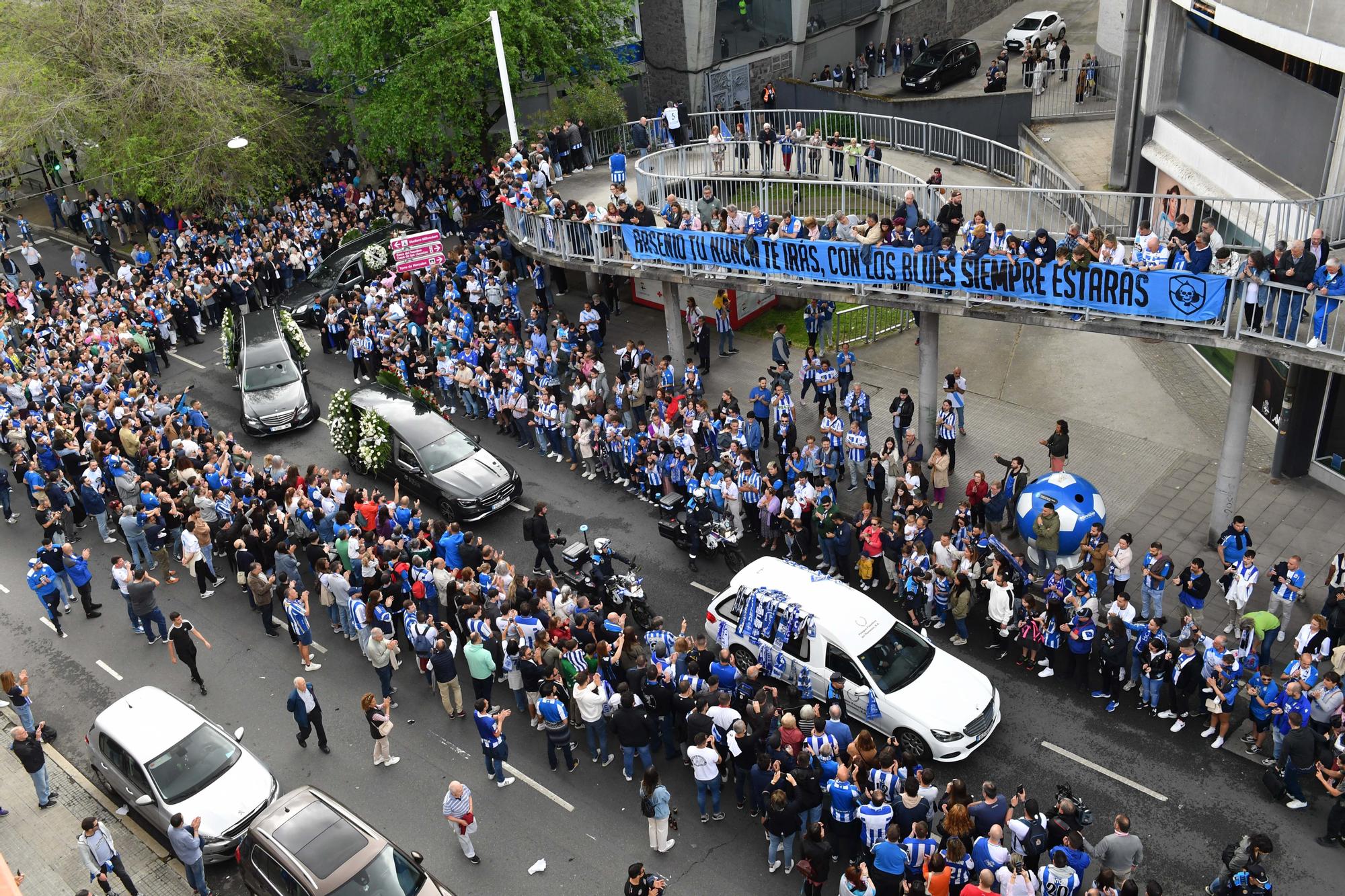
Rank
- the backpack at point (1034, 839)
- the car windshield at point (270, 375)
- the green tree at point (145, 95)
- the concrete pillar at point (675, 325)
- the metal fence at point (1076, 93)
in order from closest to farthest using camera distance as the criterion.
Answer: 1. the backpack at point (1034, 839)
2. the concrete pillar at point (675, 325)
3. the car windshield at point (270, 375)
4. the metal fence at point (1076, 93)
5. the green tree at point (145, 95)

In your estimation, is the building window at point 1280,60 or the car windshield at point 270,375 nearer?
the building window at point 1280,60

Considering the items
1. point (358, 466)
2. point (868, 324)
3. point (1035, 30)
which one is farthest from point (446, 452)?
point (1035, 30)

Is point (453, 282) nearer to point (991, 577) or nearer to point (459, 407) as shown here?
point (459, 407)

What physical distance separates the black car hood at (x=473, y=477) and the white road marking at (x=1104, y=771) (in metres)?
10.4

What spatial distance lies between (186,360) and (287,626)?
1325 centimetres

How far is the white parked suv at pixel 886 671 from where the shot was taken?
14.2 metres

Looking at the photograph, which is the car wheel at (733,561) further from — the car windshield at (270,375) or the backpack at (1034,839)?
the car windshield at (270,375)

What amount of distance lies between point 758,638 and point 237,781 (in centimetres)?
688

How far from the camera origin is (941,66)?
3841 centimetres

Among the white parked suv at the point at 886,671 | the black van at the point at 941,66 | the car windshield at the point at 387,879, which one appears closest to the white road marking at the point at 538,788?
the car windshield at the point at 387,879

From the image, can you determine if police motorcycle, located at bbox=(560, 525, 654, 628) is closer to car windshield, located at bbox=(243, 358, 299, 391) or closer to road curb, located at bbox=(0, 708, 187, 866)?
road curb, located at bbox=(0, 708, 187, 866)

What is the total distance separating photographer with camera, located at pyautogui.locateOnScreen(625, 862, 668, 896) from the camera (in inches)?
451

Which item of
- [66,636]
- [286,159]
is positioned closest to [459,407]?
[66,636]

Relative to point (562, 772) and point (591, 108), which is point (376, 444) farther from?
point (591, 108)
